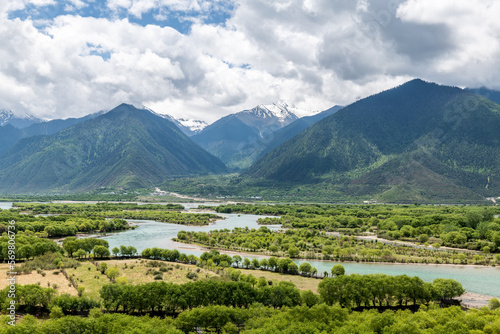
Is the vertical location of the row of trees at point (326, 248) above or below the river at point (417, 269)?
above

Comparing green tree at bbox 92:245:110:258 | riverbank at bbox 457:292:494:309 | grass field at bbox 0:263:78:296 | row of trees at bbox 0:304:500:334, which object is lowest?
grass field at bbox 0:263:78:296

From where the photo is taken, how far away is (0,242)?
10256 centimetres

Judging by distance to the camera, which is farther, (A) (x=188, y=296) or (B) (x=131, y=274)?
(B) (x=131, y=274)

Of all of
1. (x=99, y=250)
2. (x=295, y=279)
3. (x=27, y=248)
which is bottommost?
(x=295, y=279)

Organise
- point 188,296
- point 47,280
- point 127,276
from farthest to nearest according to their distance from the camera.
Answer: point 127,276
point 47,280
point 188,296

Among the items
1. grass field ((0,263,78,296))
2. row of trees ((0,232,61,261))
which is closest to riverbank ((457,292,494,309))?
grass field ((0,263,78,296))

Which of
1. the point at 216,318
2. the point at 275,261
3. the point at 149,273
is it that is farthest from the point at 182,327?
the point at 275,261

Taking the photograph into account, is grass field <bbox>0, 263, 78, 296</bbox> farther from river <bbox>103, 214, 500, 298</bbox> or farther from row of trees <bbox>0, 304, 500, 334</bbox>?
river <bbox>103, 214, 500, 298</bbox>

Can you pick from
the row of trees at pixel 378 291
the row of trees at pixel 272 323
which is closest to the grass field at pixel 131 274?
the row of trees at pixel 272 323

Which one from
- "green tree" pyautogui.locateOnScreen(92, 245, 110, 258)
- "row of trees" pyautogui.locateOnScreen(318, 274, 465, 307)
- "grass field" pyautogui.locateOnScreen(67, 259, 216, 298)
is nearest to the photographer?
"row of trees" pyautogui.locateOnScreen(318, 274, 465, 307)

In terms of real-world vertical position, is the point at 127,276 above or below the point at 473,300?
below

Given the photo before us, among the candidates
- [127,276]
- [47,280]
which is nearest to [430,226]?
[127,276]

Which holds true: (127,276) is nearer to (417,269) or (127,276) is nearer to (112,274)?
(112,274)

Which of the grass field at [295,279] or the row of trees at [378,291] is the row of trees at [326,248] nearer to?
the grass field at [295,279]
